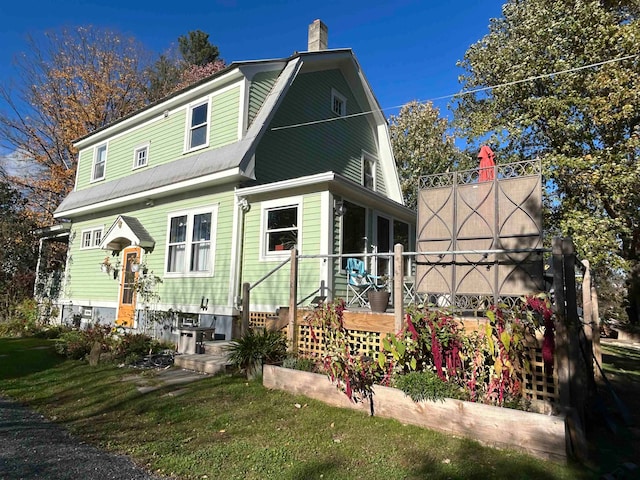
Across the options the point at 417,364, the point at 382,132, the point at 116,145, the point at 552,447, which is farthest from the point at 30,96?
the point at 552,447

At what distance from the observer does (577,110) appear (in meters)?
12.7

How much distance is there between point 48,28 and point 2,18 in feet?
12.7

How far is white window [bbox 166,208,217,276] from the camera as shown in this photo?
999 cm

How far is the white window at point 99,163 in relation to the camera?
1438cm

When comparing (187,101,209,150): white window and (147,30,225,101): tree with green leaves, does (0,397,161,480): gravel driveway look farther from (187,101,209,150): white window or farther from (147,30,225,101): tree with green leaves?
(147,30,225,101): tree with green leaves

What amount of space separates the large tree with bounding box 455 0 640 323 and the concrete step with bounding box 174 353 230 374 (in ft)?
30.1

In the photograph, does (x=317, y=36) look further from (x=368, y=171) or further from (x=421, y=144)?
(x=421, y=144)

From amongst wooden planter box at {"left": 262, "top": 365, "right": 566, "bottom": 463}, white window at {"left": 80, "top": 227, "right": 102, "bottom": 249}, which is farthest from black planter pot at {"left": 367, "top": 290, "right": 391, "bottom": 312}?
white window at {"left": 80, "top": 227, "right": 102, "bottom": 249}

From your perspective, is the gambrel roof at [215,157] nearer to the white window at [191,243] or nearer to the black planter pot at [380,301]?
the white window at [191,243]

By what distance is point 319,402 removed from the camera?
521cm

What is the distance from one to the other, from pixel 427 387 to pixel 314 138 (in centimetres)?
894

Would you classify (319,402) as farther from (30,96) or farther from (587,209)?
(30,96)

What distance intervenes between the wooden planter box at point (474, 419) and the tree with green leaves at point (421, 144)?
17.8 meters

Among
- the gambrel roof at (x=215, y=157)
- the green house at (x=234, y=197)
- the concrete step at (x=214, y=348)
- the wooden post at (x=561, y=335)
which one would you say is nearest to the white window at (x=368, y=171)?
the green house at (x=234, y=197)
